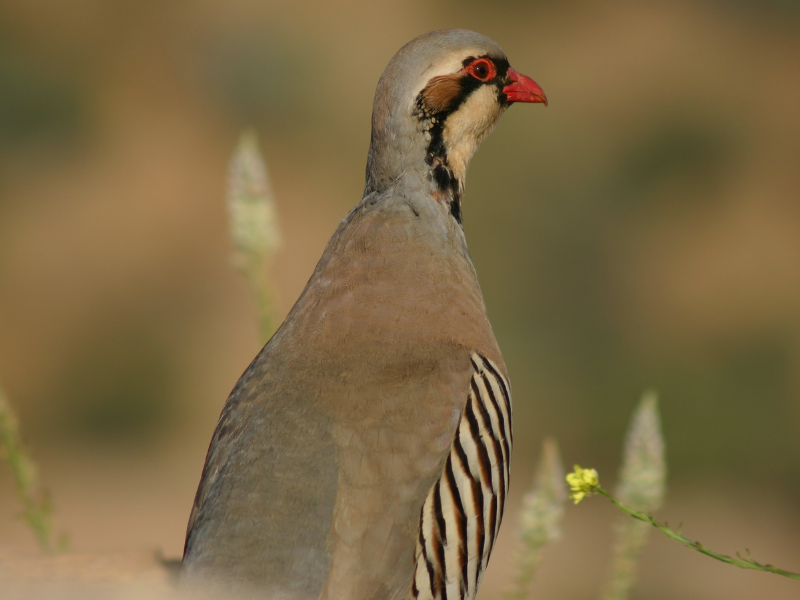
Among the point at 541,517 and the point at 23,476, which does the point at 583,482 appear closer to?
the point at 541,517

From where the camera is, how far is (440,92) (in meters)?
3.47

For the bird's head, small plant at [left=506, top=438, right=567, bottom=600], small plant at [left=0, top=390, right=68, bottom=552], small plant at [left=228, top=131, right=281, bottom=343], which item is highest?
the bird's head

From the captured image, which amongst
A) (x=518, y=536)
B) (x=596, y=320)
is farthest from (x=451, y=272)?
(x=596, y=320)

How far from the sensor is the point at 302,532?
2.57m

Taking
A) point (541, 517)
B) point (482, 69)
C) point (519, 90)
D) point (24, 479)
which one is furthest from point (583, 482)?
point (519, 90)

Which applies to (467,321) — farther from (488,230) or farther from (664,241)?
(664,241)

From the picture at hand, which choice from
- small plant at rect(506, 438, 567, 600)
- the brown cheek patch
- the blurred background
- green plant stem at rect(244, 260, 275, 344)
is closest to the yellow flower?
small plant at rect(506, 438, 567, 600)

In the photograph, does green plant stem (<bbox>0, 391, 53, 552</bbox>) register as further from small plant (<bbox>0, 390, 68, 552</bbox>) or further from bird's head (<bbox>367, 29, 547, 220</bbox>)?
bird's head (<bbox>367, 29, 547, 220</bbox>)

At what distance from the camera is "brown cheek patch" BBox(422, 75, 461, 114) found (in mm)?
3432

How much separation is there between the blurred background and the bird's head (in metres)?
6.44

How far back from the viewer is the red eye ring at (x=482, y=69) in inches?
141

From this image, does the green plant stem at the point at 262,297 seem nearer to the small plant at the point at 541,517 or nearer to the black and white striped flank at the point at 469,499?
the black and white striped flank at the point at 469,499

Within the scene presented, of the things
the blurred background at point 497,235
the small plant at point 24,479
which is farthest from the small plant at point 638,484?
the blurred background at point 497,235

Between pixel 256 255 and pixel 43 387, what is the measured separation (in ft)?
32.8
